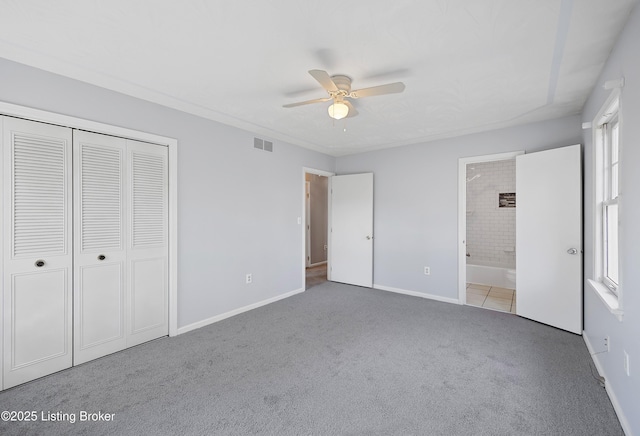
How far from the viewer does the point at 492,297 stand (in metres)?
4.57

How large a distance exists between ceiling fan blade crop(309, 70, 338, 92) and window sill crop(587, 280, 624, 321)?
2436 mm

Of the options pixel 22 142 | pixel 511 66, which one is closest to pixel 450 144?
pixel 511 66

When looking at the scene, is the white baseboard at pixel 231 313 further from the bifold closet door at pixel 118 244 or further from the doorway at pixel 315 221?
the doorway at pixel 315 221

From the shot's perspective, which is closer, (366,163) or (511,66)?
(511,66)

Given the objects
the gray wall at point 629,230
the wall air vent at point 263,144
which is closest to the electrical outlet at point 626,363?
the gray wall at point 629,230

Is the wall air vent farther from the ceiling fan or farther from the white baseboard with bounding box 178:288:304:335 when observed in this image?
the white baseboard with bounding box 178:288:304:335

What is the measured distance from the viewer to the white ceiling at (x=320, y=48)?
1678 millimetres

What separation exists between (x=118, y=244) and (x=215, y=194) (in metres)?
1.16

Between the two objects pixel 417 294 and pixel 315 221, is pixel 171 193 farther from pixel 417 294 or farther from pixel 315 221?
pixel 315 221

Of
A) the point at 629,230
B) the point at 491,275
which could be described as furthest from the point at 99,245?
the point at 491,275

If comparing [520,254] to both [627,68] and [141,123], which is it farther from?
[141,123]

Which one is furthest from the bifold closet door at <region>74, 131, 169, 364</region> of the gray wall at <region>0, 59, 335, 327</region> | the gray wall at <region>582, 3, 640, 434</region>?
the gray wall at <region>582, 3, 640, 434</region>

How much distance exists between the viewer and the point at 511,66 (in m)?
2.29

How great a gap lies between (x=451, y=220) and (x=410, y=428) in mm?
3137
